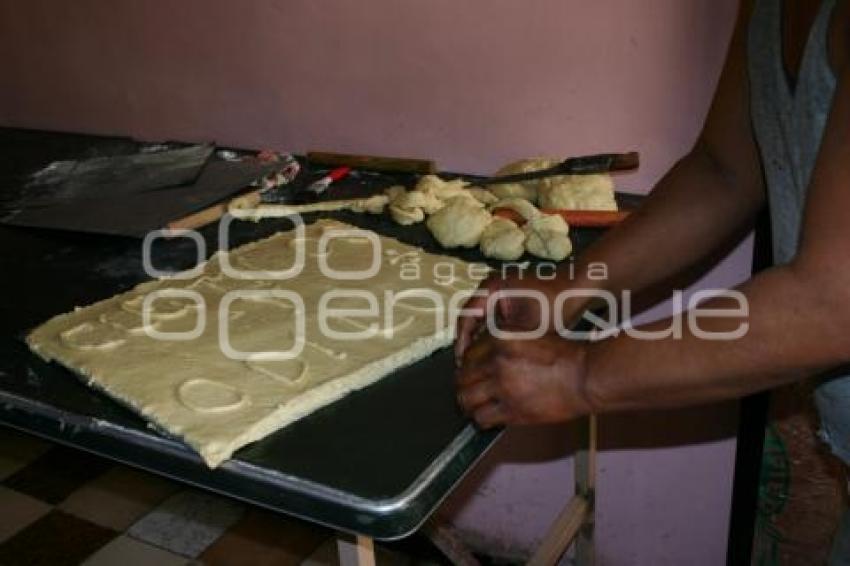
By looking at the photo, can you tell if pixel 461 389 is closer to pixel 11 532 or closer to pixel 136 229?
pixel 136 229

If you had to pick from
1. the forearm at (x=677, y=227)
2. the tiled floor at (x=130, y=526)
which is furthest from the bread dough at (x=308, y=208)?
the tiled floor at (x=130, y=526)

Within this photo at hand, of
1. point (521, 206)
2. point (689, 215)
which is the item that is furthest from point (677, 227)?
point (521, 206)

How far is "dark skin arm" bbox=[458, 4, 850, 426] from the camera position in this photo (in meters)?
0.70

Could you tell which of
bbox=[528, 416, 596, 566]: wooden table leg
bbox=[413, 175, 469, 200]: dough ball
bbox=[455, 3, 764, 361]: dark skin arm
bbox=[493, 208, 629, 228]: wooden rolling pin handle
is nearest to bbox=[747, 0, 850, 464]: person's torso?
bbox=[455, 3, 764, 361]: dark skin arm

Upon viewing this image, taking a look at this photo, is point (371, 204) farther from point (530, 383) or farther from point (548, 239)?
point (530, 383)

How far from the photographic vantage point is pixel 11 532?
7.20ft

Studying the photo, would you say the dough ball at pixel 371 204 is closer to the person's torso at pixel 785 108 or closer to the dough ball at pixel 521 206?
the dough ball at pixel 521 206

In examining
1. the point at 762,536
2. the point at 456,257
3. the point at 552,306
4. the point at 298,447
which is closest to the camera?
the point at 298,447

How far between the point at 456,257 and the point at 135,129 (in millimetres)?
1248

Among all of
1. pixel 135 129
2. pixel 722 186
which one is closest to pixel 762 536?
pixel 722 186

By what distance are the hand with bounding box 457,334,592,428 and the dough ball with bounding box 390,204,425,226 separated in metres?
0.60

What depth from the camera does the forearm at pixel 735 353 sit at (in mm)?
710

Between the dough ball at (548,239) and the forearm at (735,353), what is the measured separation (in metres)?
0.43

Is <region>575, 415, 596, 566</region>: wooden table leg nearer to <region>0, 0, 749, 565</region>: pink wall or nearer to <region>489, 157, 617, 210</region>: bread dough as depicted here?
<region>0, 0, 749, 565</region>: pink wall
